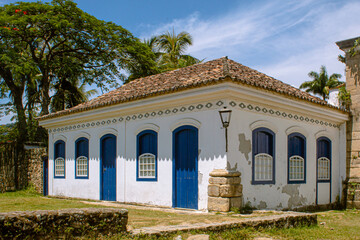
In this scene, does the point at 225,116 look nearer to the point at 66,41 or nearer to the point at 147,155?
the point at 147,155

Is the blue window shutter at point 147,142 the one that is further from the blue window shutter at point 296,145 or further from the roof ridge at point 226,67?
the blue window shutter at point 296,145

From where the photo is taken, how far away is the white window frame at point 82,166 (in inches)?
560

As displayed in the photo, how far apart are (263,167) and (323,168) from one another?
11.1ft

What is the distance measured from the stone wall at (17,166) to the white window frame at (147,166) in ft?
24.6

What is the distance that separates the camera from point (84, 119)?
560 inches

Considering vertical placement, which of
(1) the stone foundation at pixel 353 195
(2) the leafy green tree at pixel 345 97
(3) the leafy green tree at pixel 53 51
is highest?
(3) the leafy green tree at pixel 53 51

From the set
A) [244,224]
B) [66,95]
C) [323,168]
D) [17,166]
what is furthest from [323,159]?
[66,95]

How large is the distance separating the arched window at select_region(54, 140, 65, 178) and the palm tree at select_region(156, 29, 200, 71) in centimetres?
1146

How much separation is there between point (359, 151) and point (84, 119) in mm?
9430

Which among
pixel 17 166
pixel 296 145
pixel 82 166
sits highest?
pixel 296 145

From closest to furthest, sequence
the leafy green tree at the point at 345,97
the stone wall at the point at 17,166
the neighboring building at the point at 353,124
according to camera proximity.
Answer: the neighboring building at the point at 353,124 < the leafy green tree at the point at 345,97 < the stone wall at the point at 17,166

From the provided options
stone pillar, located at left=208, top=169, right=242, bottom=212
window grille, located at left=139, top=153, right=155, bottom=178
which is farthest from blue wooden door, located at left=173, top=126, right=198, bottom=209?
window grille, located at left=139, top=153, right=155, bottom=178

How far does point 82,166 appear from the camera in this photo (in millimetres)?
14445

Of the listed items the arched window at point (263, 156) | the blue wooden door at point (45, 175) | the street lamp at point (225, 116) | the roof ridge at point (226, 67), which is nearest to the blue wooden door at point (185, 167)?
the street lamp at point (225, 116)
